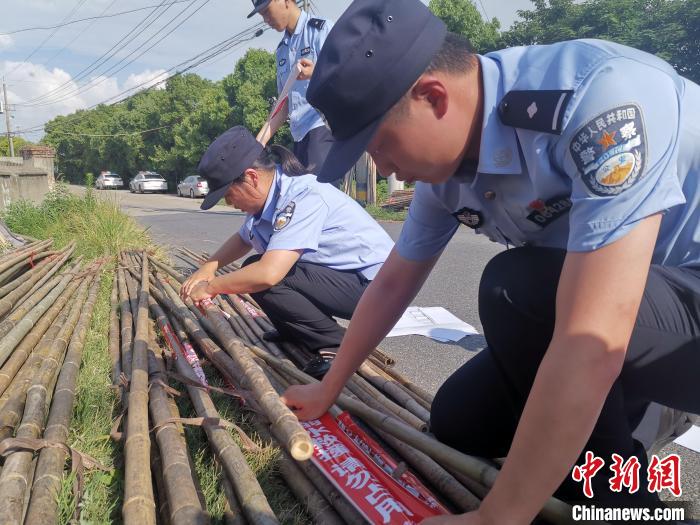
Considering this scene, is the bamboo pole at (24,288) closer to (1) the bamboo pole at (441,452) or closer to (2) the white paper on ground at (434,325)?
(2) the white paper on ground at (434,325)

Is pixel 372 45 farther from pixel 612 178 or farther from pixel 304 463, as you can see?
pixel 304 463

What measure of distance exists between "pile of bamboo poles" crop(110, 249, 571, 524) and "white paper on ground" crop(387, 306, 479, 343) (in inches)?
35.4

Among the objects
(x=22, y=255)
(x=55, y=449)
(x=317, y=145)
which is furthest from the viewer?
(x=22, y=255)

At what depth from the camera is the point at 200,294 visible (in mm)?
2592

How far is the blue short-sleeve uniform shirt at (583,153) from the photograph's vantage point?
94 centimetres

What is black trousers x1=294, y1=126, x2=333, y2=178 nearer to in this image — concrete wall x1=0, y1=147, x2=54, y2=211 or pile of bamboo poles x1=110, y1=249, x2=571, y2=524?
pile of bamboo poles x1=110, y1=249, x2=571, y2=524

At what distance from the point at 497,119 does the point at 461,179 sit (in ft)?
0.60

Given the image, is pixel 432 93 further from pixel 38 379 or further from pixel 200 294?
pixel 38 379

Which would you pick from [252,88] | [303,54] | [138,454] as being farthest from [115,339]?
[252,88]

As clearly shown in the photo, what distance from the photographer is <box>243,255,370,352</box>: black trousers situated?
101 inches

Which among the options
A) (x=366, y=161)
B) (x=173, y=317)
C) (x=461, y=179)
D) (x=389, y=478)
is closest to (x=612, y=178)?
(x=461, y=179)

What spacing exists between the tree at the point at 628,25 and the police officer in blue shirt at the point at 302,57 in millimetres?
16632

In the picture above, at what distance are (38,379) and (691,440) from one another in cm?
250

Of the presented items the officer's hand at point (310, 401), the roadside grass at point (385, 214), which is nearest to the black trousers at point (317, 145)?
the officer's hand at point (310, 401)
